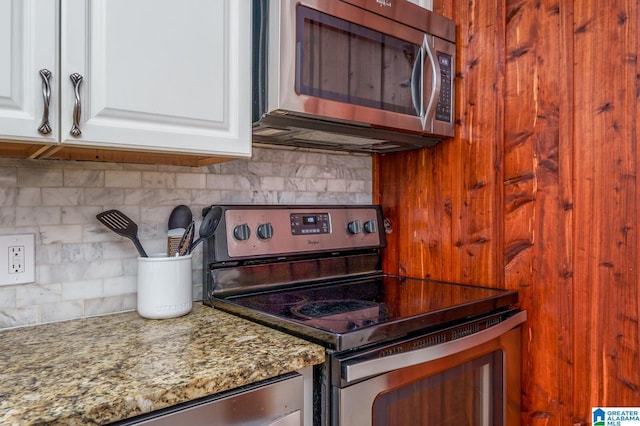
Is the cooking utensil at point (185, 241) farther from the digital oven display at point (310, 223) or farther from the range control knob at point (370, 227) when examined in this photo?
the range control knob at point (370, 227)

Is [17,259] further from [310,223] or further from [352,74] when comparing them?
[352,74]

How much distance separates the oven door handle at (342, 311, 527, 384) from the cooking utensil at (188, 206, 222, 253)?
613 mm

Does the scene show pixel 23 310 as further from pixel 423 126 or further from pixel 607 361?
pixel 607 361

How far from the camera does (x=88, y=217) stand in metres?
1.23

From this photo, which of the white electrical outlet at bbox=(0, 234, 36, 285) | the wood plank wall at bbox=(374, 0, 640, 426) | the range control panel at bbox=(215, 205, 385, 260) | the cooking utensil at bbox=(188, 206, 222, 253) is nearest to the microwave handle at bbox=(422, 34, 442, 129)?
the wood plank wall at bbox=(374, 0, 640, 426)

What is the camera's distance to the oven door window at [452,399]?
103 centimetres

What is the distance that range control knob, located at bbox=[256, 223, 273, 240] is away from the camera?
4.78 ft

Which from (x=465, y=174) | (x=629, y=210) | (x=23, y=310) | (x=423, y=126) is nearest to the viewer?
(x=23, y=310)

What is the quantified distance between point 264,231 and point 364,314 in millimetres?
481

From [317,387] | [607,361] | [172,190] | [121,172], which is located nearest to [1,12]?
[121,172]

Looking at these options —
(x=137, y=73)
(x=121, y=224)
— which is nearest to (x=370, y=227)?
(x=121, y=224)

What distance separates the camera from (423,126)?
4.82 ft

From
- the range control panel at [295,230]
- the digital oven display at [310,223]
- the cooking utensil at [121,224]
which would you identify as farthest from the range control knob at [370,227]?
the cooking utensil at [121,224]

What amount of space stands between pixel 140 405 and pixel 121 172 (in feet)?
2.54
